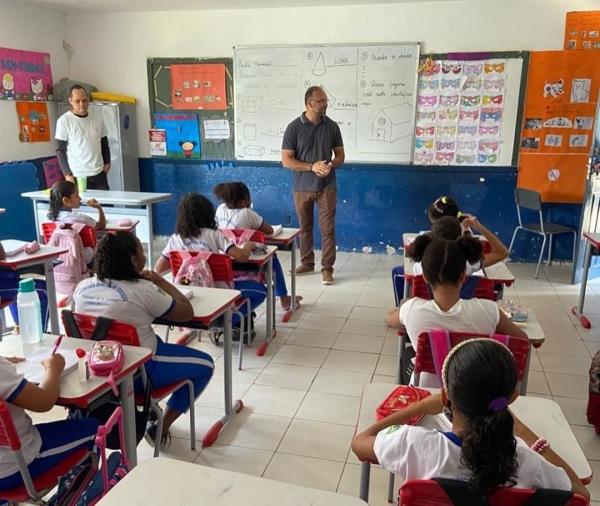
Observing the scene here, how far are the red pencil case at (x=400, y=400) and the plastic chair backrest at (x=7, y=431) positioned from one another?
968 millimetres

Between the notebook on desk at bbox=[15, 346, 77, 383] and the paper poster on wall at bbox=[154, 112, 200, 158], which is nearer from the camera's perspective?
the notebook on desk at bbox=[15, 346, 77, 383]

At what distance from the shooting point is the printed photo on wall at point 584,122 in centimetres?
530

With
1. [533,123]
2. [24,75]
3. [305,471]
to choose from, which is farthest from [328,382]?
[24,75]

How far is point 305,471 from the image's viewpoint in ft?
7.70

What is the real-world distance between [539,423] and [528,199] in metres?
4.22

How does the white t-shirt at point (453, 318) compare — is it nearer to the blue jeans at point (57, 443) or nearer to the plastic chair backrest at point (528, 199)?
the blue jeans at point (57, 443)

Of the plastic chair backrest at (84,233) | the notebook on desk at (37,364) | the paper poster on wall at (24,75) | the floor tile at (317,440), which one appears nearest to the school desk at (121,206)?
the plastic chair backrest at (84,233)

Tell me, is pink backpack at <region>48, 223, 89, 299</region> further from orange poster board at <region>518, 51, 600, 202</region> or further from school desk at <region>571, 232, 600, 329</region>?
orange poster board at <region>518, 51, 600, 202</region>

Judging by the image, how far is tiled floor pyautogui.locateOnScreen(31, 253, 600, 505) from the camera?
2422 mm

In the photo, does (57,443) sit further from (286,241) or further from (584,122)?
(584,122)

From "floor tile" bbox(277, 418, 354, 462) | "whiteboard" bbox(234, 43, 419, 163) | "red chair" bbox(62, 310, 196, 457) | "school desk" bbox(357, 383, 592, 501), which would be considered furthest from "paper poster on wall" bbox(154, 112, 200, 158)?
"school desk" bbox(357, 383, 592, 501)

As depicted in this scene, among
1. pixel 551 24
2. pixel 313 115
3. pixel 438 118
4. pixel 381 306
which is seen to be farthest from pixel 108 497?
pixel 551 24

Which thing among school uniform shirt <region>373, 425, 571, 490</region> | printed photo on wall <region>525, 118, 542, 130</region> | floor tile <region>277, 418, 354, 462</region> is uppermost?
printed photo on wall <region>525, 118, 542, 130</region>

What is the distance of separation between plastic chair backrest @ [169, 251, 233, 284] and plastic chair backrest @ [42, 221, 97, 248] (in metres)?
1.02
